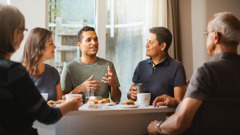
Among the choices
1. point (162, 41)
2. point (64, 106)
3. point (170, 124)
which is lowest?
point (170, 124)

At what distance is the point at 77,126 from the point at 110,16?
8.18ft

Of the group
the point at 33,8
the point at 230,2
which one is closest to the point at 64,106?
the point at 33,8

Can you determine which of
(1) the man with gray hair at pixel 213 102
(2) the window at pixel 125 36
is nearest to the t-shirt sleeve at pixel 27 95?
(1) the man with gray hair at pixel 213 102

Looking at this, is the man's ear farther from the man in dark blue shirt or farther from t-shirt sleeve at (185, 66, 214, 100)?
t-shirt sleeve at (185, 66, 214, 100)

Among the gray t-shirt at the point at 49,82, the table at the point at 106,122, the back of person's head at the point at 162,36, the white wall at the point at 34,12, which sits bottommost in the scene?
the table at the point at 106,122

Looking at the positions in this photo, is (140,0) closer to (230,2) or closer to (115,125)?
(230,2)

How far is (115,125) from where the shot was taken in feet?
5.77

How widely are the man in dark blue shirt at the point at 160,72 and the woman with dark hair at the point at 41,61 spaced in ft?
2.17

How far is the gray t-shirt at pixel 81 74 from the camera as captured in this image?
256 cm

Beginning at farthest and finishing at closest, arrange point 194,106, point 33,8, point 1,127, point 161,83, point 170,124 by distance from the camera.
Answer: point 33,8
point 161,83
point 170,124
point 194,106
point 1,127

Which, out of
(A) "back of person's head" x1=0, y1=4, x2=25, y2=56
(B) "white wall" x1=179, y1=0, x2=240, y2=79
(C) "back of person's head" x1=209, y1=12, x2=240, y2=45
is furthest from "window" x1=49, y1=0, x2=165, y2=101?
(A) "back of person's head" x1=0, y1=4, x2=25, y2=56

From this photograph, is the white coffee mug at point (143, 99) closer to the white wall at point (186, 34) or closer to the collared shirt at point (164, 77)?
the collared shirt at point (164, 77)

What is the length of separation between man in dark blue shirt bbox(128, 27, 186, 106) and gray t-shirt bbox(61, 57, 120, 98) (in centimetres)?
34

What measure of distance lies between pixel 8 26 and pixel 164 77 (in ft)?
5.18
